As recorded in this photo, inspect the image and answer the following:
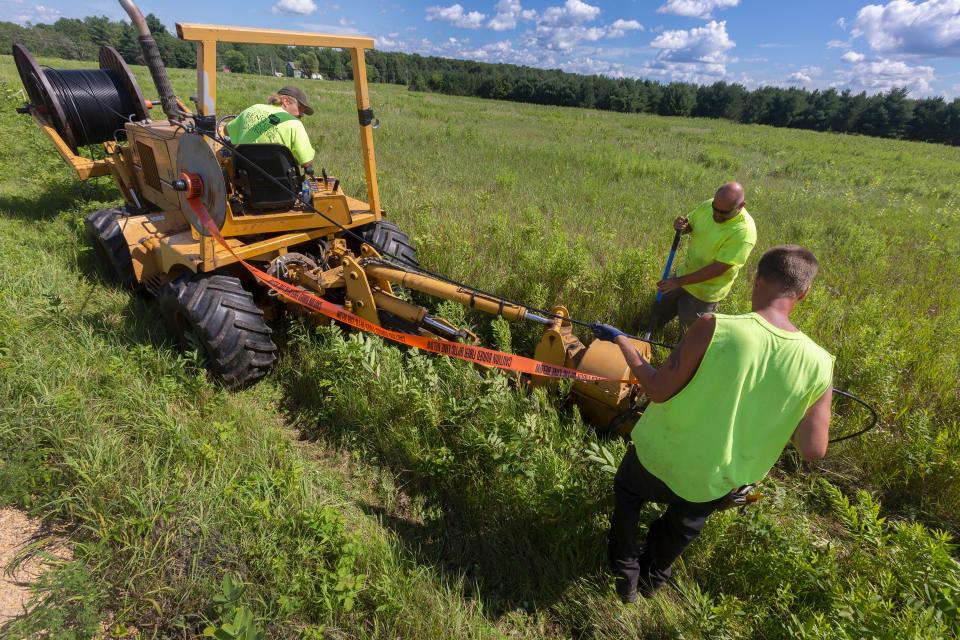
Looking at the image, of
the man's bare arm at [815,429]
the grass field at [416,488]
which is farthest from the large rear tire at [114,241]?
the man's bare arm at [815,429]

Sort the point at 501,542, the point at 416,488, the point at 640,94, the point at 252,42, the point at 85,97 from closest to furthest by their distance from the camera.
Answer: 1. the point at 501,542
2. the point at 416,488
3. the point at 252,42
4. the point at 85,97
5. the point at 640,94

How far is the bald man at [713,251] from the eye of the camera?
372 centimetres

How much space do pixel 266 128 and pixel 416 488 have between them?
313cm

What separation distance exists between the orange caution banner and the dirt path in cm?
199

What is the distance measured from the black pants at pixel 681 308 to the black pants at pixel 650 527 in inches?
85.8

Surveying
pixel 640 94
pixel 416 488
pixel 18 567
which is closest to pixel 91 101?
pixel 18 567

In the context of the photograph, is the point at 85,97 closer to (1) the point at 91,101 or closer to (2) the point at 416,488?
(1) the point at 91,101

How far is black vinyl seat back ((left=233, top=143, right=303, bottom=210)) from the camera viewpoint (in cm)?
362

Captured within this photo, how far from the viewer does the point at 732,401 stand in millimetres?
1812

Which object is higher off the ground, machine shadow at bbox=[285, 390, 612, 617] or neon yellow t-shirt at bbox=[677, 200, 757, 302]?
neon yellow t-shirt at bbox=[677, 200, 757, 302]

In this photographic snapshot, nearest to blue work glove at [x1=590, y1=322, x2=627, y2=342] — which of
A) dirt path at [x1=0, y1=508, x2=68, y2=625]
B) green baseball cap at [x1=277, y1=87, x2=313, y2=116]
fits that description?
dirt path at [x1=0, y1=508, x2=68, y2=625]

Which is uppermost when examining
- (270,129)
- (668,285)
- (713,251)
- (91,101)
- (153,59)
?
(153,59)

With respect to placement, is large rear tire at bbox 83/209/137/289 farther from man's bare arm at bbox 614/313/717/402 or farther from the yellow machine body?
man's bare arm at bbox 614/313/717/402

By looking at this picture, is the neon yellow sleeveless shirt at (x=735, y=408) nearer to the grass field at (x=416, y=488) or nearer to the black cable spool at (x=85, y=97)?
the grass field at (x=416, y=488)
